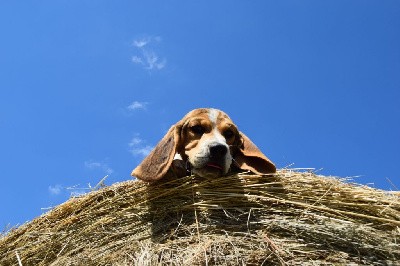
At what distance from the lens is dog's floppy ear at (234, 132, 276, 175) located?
13.8ft

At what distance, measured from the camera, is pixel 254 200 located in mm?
3830

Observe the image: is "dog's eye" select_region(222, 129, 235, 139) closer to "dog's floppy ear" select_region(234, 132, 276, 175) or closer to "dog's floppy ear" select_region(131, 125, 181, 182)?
"dog's floppy ear" select_region(234, 132, 276, 175)

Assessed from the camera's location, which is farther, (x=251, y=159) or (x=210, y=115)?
(x=210, y=115)

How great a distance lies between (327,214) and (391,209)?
17.0 inches

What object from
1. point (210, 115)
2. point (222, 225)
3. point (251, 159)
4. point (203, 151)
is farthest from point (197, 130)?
point (222, 225)

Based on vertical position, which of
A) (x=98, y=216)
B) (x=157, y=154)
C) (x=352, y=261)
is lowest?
(x=352, y=261)

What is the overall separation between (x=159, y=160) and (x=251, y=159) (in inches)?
27.2

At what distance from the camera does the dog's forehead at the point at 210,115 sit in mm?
4621

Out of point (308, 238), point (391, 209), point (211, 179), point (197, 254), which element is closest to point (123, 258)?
point (197, 254)

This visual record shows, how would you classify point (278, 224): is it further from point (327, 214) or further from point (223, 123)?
point (223, 123)

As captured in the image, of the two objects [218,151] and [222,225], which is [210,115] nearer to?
[218,151]

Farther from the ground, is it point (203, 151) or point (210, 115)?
point (210, 115)

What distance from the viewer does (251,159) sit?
174 inches

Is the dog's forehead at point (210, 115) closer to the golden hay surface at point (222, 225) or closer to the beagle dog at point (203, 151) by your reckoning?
the beagle dog at point (203, 151)
